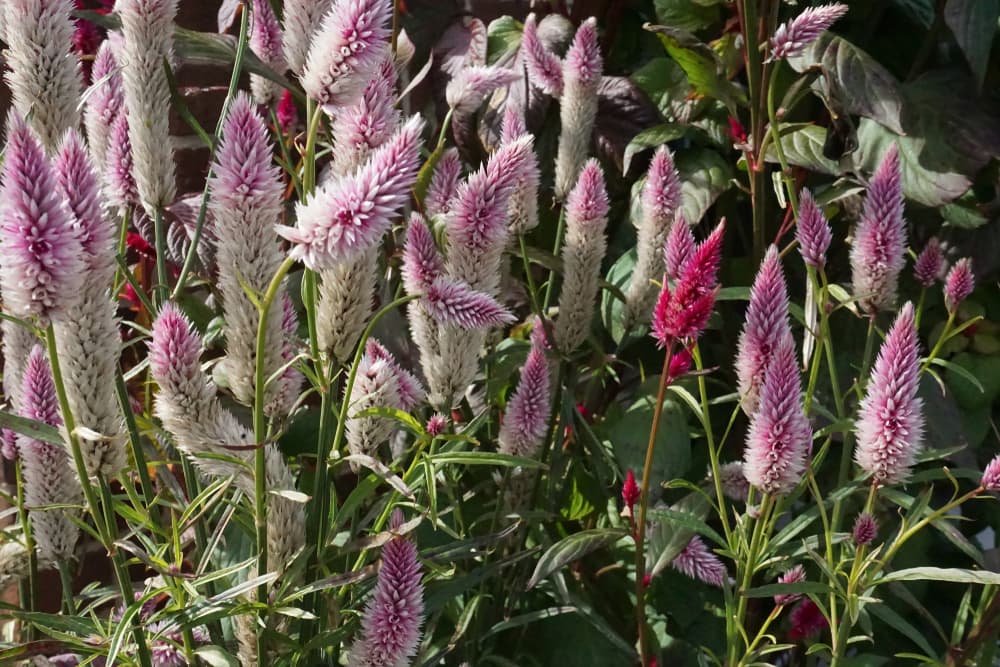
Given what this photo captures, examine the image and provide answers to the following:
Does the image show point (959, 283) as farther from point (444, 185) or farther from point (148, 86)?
point (148, 86)

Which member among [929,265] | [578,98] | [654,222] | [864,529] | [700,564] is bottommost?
[700,564]

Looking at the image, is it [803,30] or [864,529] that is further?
[803,30]

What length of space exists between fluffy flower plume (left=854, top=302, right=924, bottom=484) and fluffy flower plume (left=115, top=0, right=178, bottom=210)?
0.63 meters

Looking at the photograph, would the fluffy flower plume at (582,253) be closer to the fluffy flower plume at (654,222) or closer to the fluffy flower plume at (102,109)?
the fluffy flower plume at (654,222)

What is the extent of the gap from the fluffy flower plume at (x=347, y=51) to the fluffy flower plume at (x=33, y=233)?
7.5 inches

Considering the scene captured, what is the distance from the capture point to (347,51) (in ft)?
2.29

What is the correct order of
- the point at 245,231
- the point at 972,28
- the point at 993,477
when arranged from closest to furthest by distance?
the point at 245,231, the point at 993,477, the point at 972,28

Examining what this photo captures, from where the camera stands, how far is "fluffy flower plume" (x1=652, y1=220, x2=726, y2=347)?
0.84 m

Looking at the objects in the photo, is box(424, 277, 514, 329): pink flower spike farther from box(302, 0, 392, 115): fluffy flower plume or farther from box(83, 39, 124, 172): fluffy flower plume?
box(83, 39, 124, 172): fluffy flower plume

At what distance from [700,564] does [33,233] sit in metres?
0.81

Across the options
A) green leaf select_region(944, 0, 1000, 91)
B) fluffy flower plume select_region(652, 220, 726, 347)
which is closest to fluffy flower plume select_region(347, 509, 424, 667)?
fluffy flower plume select_region(652, 220, 726, 347)

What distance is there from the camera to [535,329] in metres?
1.22

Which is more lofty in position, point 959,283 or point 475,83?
point 475,83

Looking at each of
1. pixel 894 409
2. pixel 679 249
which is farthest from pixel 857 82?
pixel 894 409
